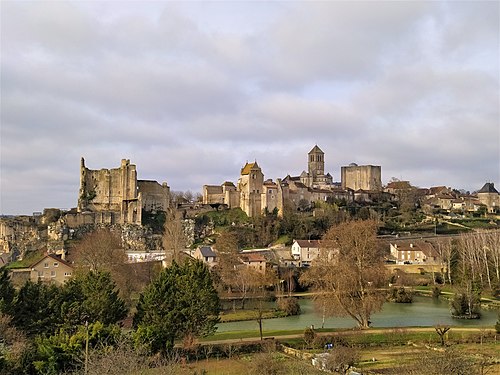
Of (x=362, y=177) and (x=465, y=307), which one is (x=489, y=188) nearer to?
(x=362, y=177)

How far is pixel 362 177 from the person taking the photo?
4503 inches

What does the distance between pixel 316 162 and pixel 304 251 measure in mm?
47790

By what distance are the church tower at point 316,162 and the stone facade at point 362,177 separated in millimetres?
4962

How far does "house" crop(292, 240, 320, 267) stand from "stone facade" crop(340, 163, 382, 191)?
141 feet

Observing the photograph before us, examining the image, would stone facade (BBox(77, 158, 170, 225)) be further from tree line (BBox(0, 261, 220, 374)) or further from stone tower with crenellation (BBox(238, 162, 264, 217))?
tree line (BBox(0, 261, 220, 374))

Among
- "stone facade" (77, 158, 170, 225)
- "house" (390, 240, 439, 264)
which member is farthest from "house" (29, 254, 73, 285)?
"house" (390, 240, 439, 264)

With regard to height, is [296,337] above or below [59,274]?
below

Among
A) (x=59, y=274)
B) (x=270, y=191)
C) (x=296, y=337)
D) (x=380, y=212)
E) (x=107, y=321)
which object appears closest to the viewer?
(x=107, y=321)

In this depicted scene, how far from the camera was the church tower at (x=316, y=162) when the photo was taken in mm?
117200

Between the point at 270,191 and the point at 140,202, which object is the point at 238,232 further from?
the point at 140,202

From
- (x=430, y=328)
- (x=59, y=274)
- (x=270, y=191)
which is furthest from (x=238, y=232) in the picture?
(x=430, y=328)

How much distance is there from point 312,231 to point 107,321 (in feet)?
181

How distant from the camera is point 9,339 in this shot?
2261 centimetres

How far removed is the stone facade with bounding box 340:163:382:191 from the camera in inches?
4466
